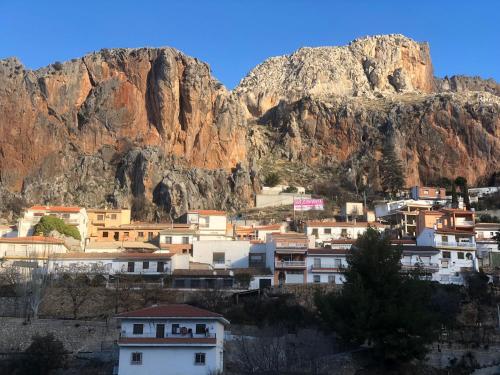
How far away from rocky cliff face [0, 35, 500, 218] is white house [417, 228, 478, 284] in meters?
38.6

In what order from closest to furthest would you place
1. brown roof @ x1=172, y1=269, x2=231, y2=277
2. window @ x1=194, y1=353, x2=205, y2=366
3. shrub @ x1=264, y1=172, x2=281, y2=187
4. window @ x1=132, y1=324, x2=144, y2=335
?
window @ x1=194, y1=353, x2=205, y2=366
window @ x1=132, y1=324, x2=144, y2=335
brown roof @ x1=172, y1=269, x2=231, y2=277
shrub @ x1=264, y1=172, x2=281, y2=187

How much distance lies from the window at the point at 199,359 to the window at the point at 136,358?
3.33 metres

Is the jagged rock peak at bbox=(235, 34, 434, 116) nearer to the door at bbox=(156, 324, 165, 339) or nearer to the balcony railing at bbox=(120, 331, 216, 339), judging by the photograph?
the door at bbox=(156, 324, 165, 339)

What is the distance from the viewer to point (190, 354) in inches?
1646

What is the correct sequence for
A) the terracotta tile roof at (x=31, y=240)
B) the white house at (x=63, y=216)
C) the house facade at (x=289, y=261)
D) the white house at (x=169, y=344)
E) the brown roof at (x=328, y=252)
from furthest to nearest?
the white house at (x=63, y=216)
the terracotta tile roof at (x=31, y=240)
the brown roof at (x=328, y=252)
the house facade at (x=289, y=261)
the white house at (x=169, y=344)

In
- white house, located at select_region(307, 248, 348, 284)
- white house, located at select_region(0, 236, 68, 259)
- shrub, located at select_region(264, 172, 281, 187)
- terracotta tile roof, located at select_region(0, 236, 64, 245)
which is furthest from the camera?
shrub, located at select_region(264, 172, 281, 187)

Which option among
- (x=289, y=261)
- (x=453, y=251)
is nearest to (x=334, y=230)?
(x=453, y=251)

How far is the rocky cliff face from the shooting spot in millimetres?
99312

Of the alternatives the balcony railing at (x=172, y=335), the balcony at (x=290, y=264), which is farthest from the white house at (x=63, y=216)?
the balcony railing at (x=172, y=335)

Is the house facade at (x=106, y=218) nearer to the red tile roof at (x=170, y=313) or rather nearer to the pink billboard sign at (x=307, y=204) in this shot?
the pink billboard sign at (x=307, y=204)

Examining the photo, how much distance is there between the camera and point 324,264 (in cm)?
6262

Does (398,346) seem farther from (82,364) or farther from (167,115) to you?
(167,115)

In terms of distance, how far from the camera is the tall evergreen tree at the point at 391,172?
110081 mm

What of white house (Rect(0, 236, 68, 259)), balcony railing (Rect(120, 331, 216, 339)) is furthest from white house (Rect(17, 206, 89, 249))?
balcony railing (Rect(120, 331, 216, 339))
